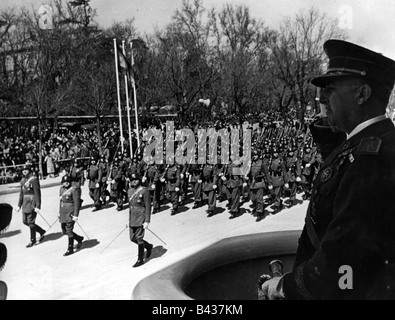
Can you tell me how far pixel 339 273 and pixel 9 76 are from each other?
34.0ft

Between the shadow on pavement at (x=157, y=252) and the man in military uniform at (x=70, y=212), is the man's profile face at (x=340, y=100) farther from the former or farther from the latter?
the man in military uniform at (x=70, y=212)

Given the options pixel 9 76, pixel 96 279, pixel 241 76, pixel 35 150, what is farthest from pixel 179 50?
pixel 35 150

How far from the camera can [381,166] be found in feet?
3.61

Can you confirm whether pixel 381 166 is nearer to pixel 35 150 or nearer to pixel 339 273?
pixel 339 273

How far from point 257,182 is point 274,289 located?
278 inches

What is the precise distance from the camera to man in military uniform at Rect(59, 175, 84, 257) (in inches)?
256

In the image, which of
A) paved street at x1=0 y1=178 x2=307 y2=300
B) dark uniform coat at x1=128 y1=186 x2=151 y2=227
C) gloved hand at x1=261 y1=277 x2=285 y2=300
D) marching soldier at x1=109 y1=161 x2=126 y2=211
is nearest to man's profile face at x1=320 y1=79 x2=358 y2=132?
gloved hand at x1=261 y1=277 x2=285 y2=300

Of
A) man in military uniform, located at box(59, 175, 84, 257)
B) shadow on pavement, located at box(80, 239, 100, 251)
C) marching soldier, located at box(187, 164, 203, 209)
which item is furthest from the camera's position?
marching soldier, located at box(187, 164, 203, 209)

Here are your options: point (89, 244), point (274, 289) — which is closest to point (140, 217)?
point (89, 244)

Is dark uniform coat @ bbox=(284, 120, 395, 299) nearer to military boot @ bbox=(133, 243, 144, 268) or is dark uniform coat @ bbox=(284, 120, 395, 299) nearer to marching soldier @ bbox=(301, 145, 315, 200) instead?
military boot @ bbox=(133, 243, 144, 268)

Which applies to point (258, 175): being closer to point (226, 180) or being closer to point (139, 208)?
point (226, 180)

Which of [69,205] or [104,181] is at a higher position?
[69,205]

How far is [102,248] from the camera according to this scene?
21.2ft

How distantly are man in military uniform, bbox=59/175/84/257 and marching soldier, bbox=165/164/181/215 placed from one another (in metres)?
2.33
